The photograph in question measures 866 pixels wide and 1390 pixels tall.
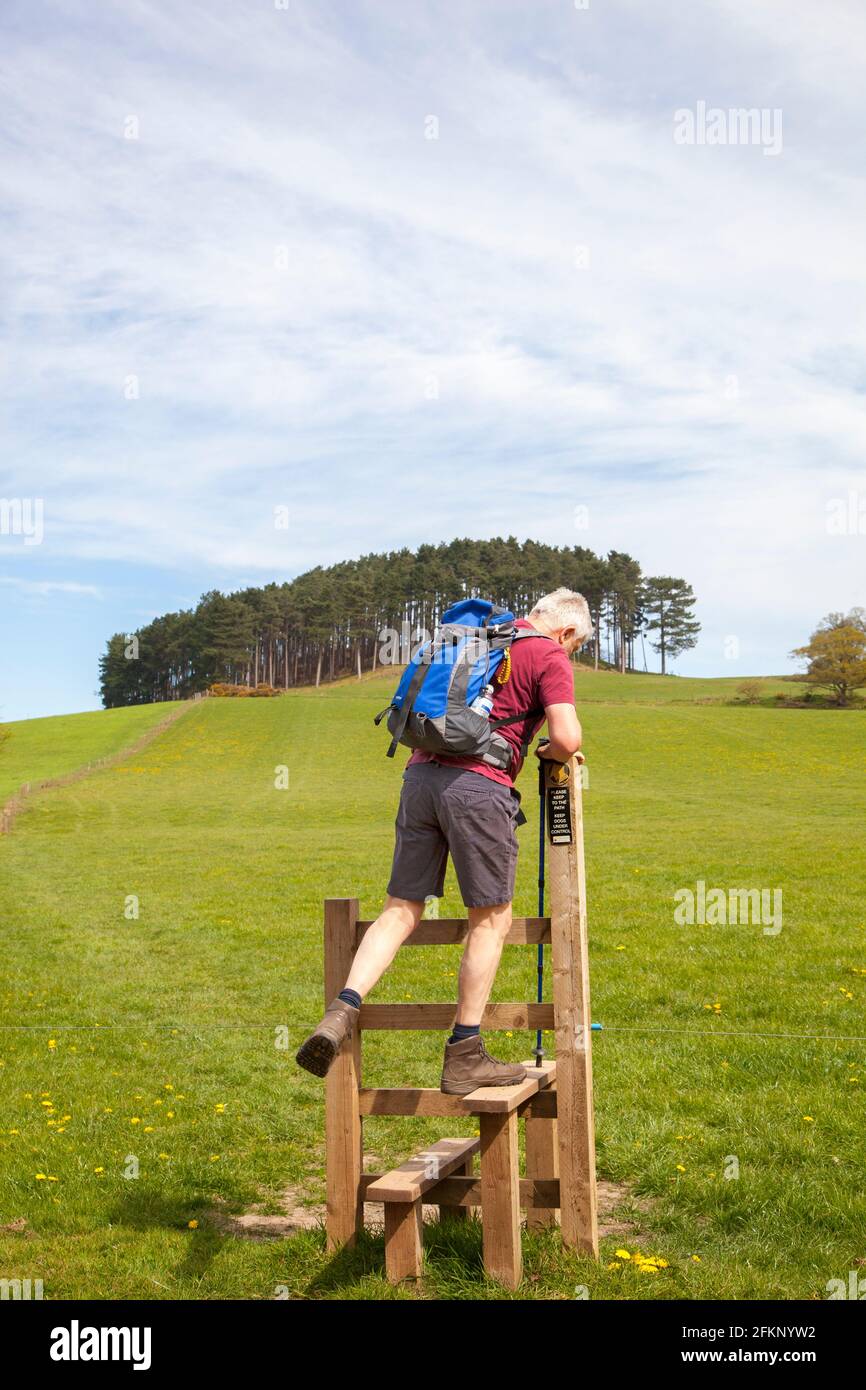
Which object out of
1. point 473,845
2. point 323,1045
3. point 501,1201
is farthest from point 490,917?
point 501,1201

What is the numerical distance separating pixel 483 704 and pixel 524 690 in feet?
0.84

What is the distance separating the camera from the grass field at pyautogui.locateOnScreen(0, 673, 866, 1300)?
5.36 m

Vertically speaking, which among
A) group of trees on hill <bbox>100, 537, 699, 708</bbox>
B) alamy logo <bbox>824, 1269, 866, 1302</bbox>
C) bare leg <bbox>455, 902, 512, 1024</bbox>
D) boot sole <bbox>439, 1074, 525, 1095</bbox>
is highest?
group of trees on hill <bbox>100, 537, 699, 708</bbox>

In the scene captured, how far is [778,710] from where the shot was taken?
75812 mm

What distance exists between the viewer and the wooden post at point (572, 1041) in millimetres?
5227

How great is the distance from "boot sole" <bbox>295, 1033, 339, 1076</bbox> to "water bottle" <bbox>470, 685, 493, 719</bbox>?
1.51 metres

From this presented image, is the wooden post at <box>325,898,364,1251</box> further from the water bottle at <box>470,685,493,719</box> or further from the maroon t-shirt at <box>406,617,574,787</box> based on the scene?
the water bottle at <box>470,685,493,719</box>

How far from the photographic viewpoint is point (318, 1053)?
4.79 m

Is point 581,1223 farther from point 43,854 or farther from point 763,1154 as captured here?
point 43,854

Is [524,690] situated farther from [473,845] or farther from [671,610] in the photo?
[671,610]

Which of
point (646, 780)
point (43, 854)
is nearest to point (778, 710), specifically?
point (646, 780)

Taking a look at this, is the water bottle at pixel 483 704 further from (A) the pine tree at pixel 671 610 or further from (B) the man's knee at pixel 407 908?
(A) the pine tree at pixel 671 610
